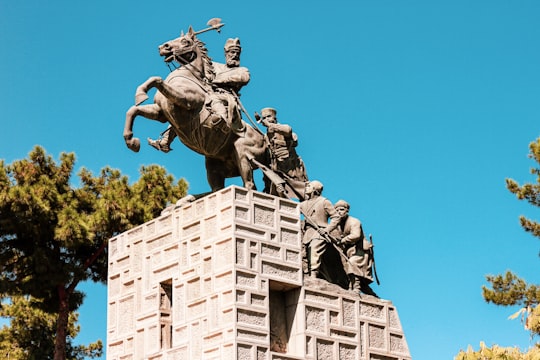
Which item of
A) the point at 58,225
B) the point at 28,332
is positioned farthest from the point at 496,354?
the point at 28,332

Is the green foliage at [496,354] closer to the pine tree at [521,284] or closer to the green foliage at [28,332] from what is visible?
the pine tree at [521,284]

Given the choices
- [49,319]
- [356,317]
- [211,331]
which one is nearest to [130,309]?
[211,331]

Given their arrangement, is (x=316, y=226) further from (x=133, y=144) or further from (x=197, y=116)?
(x=133, y=144)

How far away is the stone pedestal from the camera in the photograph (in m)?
13.9

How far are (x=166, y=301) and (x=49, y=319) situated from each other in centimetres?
1244

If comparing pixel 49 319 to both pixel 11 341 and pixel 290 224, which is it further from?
pixel 290 224

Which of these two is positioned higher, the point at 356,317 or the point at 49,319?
the point at 49,319

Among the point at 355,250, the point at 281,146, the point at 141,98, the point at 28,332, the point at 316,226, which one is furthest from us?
the point at 28,332

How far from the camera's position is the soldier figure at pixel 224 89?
15.3 m

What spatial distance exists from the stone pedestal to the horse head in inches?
80.5

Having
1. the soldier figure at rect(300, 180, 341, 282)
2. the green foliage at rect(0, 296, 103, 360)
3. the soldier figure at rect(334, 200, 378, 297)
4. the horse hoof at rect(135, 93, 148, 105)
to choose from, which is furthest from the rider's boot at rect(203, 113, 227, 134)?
the green foliage at rect(0, 296, 103, 360)

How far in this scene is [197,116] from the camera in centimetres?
1524

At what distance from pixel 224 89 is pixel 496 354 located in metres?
6.30

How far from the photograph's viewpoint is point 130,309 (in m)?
15.4
